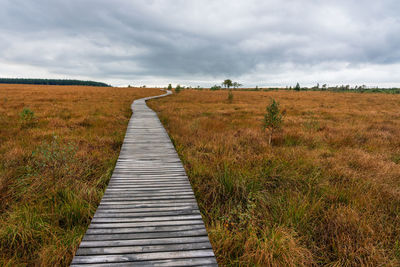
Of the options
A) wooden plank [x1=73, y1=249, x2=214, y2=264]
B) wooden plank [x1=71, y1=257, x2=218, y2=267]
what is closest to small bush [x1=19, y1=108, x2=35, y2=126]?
wooden plank [x1=73, y1=249, x2=214, y2=264]

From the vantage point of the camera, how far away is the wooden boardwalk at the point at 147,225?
78.3 inches

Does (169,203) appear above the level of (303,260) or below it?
above

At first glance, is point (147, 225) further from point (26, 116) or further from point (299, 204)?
point (26, 116)

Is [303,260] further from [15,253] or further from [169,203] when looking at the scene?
[15,253]

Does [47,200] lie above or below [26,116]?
below

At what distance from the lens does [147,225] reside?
2.45 meters

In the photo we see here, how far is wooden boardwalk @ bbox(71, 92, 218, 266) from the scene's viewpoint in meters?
1.99

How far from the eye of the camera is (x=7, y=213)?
2.81 meters

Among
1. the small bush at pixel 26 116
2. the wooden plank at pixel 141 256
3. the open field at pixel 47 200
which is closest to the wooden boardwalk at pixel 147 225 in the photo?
the wooden plank at pixel 141 256

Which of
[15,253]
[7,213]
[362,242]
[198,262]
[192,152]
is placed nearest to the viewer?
[198,262]

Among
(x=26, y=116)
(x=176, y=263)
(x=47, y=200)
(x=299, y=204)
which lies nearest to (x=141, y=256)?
(x=176, y=263)

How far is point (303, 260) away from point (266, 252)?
0.44 m

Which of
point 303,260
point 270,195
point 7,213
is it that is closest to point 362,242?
point 303,260

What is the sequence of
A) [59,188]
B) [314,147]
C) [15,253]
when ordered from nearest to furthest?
[15,253]
[59,188]
[314,147]
